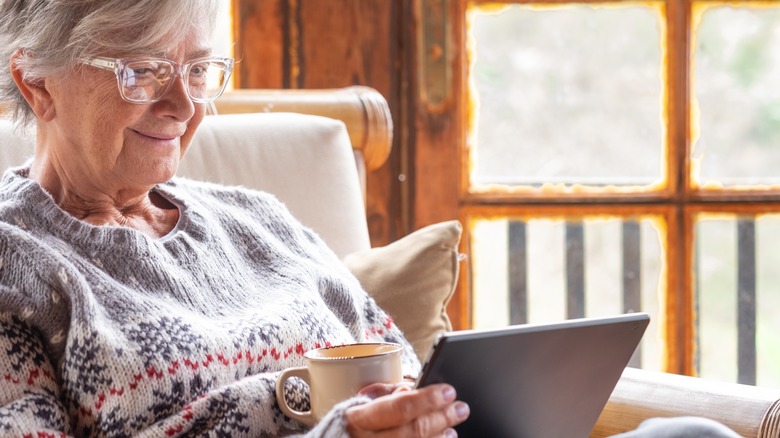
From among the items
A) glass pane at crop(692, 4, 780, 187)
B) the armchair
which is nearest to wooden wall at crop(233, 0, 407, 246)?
the armchair

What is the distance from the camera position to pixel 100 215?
1173 millimetres

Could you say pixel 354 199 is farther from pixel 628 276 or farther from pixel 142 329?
pixel 628 276

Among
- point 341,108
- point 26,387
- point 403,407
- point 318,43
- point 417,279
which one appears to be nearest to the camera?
point 403,407

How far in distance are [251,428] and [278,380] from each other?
0.31 feet

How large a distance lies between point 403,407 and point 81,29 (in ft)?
2.02

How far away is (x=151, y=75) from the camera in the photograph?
1131 millimetres

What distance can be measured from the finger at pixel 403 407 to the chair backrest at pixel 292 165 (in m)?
0.78

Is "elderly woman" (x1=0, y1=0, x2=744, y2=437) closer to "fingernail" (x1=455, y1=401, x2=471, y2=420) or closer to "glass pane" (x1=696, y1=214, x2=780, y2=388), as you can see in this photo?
"fingernail" (x1=455, y1=401, x2=471, y2=420)

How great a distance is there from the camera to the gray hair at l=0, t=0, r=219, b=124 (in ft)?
3.59

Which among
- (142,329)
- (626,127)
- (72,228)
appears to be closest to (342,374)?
(142,329)

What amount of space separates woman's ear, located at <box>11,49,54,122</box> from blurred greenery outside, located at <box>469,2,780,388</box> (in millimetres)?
1400

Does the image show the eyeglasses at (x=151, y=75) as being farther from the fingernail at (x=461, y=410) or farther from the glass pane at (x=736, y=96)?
the glass pane at (x=736, y=96)

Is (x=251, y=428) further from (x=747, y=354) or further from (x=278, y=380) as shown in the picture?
(x=747, y=354)

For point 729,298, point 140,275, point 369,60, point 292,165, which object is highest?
point 369,60
